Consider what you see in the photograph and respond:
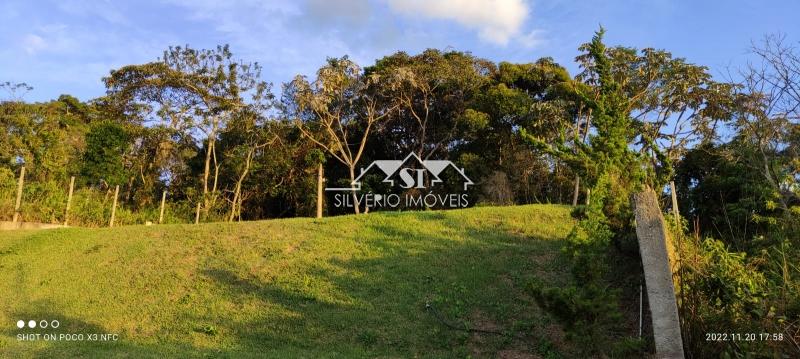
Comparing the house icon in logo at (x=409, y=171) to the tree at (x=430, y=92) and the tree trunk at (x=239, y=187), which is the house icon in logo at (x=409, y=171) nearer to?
the tree at (x=430, y=92)

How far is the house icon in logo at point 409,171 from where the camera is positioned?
55.6ft

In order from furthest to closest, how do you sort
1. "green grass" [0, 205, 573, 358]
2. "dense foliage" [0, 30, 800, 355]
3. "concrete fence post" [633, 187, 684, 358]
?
"dense foliage" [0, 30, 800, 355] < "green grass" [0, 205, 573, 358] < "concrete fence post" [633, 187, 684, 358]

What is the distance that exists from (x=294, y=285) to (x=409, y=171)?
10.3m

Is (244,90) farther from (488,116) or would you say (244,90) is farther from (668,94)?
(668,94)

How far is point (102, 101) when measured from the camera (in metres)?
19.1

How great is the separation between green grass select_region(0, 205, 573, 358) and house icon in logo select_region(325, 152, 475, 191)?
233 inches

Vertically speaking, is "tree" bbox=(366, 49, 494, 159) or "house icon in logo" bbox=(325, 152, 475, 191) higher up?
"tree" bbox=(366, 49, 494, 159)

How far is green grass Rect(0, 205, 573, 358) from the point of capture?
6082mm

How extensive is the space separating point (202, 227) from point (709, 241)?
342 inches

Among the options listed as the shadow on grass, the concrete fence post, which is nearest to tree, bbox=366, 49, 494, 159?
the shadow on grass

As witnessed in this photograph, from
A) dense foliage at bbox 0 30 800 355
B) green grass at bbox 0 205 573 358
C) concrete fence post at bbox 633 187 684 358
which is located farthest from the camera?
dense foliage at bbox 0 30 800 355

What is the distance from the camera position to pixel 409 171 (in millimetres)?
17672

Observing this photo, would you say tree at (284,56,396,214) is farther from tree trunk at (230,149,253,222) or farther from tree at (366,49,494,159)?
tree trunk at (230,149,253,222)

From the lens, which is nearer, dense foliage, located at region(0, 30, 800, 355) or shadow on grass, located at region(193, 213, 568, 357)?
shadow on grass, located at region(193, 213, 568, 357)
